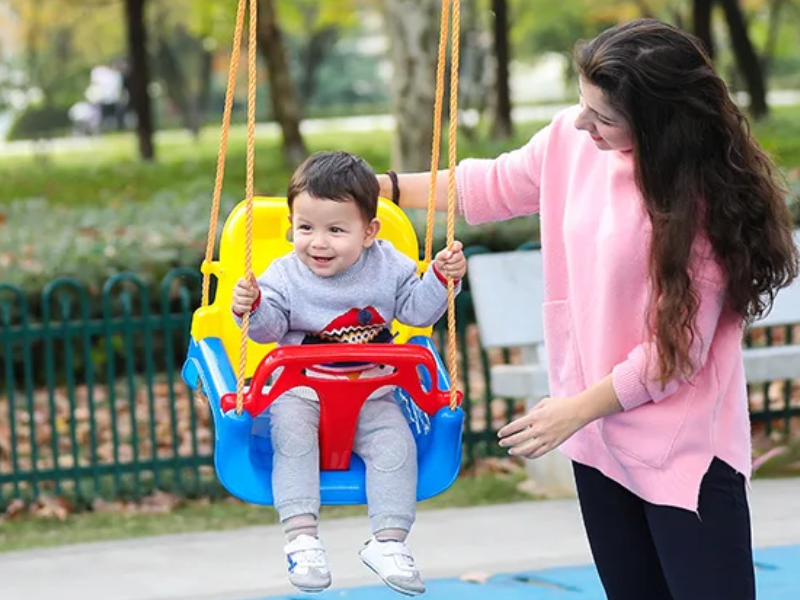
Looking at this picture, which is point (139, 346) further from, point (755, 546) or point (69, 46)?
point (69, 46)

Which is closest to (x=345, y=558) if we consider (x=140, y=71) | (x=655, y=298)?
(x=655, y=298)

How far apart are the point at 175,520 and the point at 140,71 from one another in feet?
50.9

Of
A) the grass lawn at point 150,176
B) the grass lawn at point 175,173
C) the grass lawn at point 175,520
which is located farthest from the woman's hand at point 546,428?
the grass lawn at point 175,173

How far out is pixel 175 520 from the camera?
249 inches

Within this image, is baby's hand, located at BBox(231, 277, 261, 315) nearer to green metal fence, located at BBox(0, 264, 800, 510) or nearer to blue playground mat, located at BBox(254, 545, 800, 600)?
blue playground mat, located at BBox(254, 545, 800, 600)

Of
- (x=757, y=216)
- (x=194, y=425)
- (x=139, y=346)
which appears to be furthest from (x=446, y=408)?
(x=139, y=346)

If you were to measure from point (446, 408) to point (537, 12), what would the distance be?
86.9ft

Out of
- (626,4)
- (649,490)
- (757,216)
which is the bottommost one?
(649,490)

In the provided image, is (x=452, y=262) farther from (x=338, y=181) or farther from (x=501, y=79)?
(x=501, y=79)

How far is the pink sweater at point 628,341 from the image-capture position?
9.52 ft

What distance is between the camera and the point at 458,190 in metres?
3.46

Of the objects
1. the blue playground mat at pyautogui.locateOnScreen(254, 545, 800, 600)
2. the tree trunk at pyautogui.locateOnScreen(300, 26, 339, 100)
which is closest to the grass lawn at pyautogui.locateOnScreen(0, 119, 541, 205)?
the blue playground mat at pyautogui.locateOnScreen(254, 545, 800, 600)

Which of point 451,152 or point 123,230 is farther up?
point 451,152

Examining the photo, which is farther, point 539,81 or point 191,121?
point 539,81
